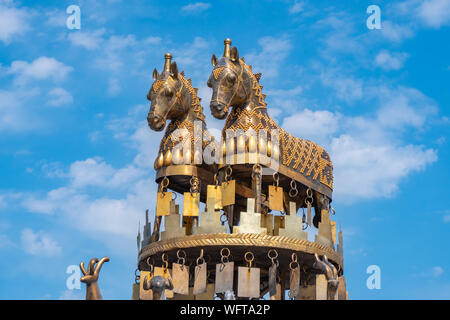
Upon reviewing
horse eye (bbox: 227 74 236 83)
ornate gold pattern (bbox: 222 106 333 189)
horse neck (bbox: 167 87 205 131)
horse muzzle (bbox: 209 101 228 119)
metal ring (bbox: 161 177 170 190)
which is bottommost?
metal ring (bbox: 161 177 170 190)

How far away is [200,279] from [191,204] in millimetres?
1726

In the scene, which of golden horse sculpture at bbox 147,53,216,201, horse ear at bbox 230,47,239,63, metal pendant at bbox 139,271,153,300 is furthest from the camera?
golden horse sculpture at bbox 147,53,216,201

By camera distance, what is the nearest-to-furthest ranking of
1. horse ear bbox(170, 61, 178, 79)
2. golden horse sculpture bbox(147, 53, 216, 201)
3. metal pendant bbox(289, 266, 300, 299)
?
metal pendant bbox(289, 266, 300, 299), golden horse sculpture bbox(147, 53, 216, 201), horse ear bbox(170, 61, 178, 79)

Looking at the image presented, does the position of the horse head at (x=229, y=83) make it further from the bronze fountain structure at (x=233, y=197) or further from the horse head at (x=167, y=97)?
the horse head at (x=167, y=97)

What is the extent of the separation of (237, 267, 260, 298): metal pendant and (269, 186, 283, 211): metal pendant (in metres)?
1.55

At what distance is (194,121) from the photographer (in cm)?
1897

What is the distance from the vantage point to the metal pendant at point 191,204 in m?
17.7

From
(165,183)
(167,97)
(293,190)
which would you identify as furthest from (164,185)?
(293,190)

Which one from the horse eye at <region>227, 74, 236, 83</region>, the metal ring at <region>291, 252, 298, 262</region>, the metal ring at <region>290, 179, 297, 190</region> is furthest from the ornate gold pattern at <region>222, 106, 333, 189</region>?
the metal ring at <region>291, 252, 298, 262</region>

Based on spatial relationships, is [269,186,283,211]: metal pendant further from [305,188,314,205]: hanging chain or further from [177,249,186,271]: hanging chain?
[177,249,186,271]: hanging chain

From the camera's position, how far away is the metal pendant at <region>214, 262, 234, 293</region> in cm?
1661
